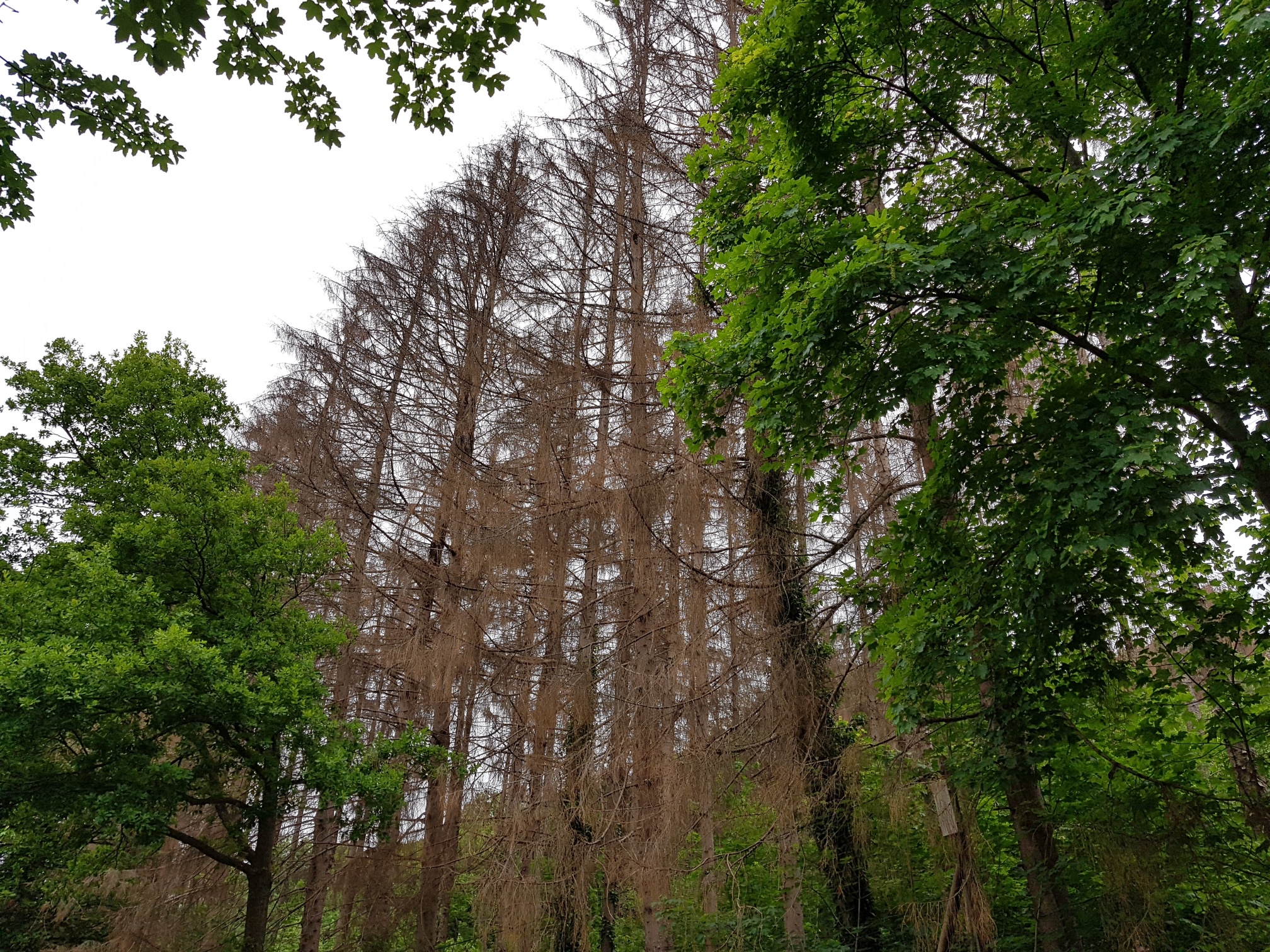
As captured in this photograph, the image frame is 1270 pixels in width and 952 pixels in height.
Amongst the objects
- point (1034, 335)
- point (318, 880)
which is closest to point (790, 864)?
point (1034, 335)

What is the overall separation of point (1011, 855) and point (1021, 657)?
4387mm

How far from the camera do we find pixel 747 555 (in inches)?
300

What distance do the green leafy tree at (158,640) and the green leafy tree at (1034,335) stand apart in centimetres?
635

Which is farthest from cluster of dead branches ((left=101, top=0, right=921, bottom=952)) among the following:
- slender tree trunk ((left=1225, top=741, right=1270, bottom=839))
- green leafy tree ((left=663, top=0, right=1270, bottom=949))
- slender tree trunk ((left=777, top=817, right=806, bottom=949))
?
slender tree trunk ((left=1225, top=741, right=1270, bottom=839))

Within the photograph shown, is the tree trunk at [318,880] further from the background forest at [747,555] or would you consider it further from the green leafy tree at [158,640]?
the green leafy tree at [158,640]

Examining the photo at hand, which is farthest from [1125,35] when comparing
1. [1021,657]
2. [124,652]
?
[124,652]

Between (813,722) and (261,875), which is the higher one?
(813,722)

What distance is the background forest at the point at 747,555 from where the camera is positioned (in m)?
4.20

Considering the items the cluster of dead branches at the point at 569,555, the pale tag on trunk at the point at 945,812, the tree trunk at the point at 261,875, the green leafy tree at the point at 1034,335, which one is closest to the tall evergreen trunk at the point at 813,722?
the cluster of dead branches at the point at 569,555

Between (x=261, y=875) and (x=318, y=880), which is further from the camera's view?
(x=318, y=880)

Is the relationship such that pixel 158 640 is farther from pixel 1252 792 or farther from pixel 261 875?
pixel 1252 792

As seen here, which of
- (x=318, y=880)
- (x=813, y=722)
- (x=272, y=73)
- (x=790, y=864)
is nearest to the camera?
(x=272, y=73)

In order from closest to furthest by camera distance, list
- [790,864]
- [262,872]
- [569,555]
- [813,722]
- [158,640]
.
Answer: [790,864] → [813,722] → [158,640] → [262,872] → [569,555]

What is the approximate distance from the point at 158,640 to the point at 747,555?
610 cm
